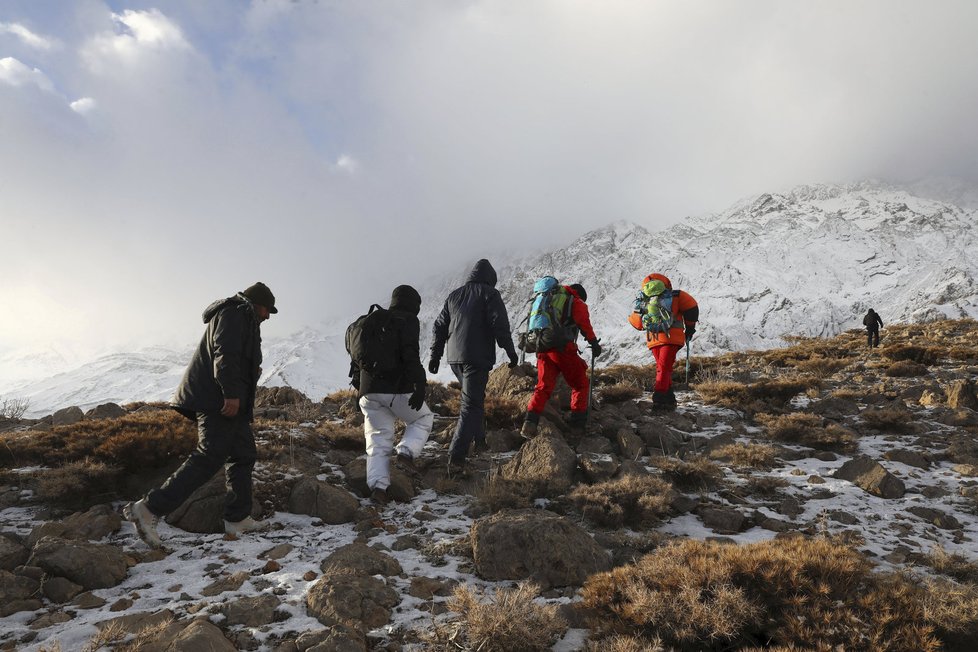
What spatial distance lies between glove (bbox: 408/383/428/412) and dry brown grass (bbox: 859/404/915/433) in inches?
275

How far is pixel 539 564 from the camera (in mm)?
3783

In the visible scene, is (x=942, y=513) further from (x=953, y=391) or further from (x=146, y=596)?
(x=146, y=596)

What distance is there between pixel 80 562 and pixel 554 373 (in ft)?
18.3

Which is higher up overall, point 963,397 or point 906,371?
point 906,371

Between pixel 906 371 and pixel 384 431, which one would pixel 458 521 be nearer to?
pixel 384 431

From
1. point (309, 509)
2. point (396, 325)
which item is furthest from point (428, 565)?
point (396, 325)

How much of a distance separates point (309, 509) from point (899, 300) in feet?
719

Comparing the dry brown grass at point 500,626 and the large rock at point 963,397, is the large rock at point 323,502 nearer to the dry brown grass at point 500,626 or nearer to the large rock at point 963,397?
the dry brown grass at point 500,626

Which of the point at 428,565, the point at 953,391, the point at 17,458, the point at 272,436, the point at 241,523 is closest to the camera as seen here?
the point at 428,565

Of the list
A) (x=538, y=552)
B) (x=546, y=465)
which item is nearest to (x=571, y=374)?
(x=546, y=465)

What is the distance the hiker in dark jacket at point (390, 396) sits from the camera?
224 inches

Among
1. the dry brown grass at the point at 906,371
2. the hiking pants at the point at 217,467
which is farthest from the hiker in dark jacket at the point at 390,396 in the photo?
the dry brown grass at the point at 906,371

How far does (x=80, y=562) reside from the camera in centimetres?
371

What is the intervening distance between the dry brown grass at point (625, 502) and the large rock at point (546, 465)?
379 mm
